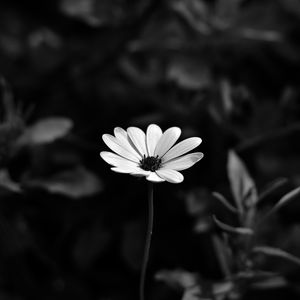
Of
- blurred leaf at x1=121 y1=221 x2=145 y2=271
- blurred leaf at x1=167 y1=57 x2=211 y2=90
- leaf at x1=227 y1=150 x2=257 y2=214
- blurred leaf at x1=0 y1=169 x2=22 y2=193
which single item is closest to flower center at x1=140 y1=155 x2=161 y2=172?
leaf at x1=227 y1=150 x2=257 y2=214

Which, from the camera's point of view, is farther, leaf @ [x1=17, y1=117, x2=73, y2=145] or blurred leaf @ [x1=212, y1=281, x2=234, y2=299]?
leaf @ [x1=17, y1=117, x2=73, y2=145]

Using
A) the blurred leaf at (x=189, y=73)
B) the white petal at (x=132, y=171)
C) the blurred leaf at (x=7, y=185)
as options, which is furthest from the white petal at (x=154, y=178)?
the blurred leaf at (x=189, y=73)

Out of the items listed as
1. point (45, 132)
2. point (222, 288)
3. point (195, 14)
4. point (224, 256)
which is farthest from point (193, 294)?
point (195, 14)

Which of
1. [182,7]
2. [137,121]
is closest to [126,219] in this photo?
[137,121]

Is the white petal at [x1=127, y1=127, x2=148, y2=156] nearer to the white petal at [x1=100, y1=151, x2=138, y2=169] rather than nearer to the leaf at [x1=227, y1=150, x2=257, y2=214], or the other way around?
the white petal at [x1=100, y1=151, x2=138, y2=169]

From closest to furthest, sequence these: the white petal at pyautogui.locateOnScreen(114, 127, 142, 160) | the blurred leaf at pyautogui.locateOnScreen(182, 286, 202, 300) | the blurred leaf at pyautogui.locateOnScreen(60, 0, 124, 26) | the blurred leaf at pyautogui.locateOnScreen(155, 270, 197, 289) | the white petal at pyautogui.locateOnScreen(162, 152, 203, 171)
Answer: the white petal at pyautogui.locateOnScreen(162, 152, 203, 171) < the white petal at pyautogui.locateOnScreen(114, 127, 142, 160) < the blurred leaf at pyautogui.locateOnScreen(182, 286, 202, 300) < the blurred leaf at pyautogui.locateOnScreen(155, 270, 197, 289) < the blurred leaf at pyautogui.locateOnScreen(60, 0, 124, 26)

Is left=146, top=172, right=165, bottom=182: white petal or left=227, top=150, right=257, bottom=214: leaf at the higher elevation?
left=227, top=150, right=257, bottom=214: leaf

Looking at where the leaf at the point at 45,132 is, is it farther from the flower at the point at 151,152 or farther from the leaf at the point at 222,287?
the leaf at the point at 222,287
